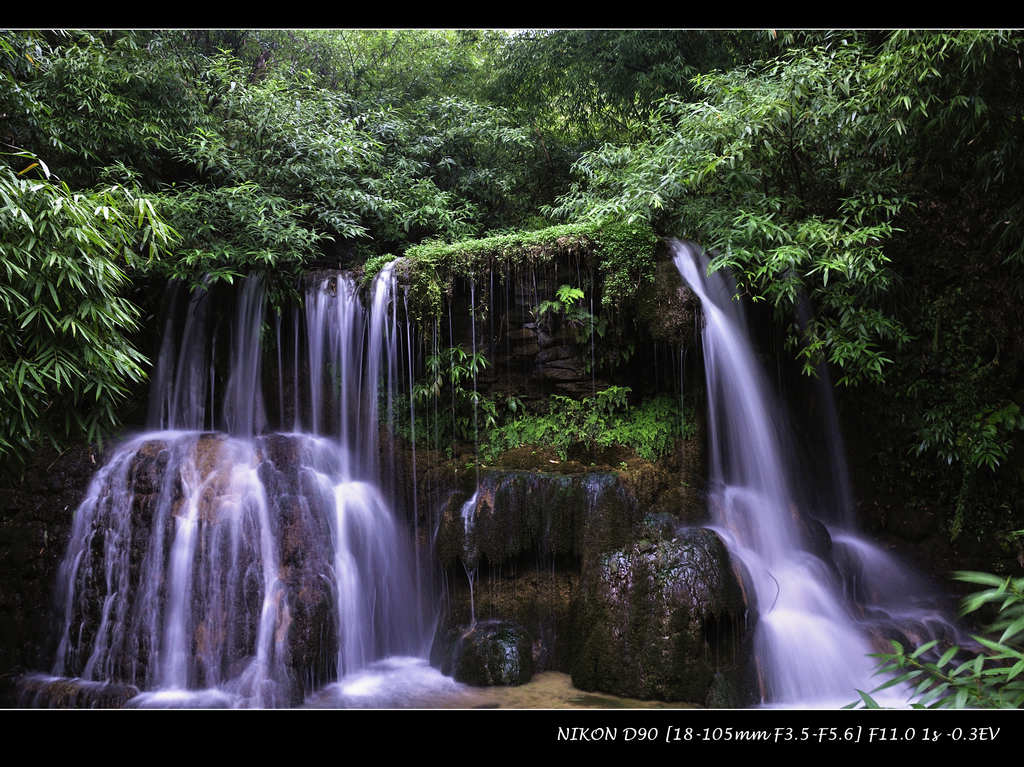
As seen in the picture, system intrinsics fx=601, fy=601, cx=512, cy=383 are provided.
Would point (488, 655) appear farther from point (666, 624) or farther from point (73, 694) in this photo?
point (73, 694)

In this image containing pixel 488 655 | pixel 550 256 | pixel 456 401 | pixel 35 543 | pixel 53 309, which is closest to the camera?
pixel 53 309

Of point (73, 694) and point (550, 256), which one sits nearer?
point (73, 694)

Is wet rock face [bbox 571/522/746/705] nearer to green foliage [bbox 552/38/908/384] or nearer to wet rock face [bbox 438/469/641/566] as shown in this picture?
wet rock face [bbox 438/469/641/566]

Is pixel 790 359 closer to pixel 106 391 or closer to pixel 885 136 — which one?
pixel 885 136

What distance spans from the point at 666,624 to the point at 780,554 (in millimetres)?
1541

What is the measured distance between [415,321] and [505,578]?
278 cm

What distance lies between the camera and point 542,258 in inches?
244

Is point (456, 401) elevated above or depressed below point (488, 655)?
above

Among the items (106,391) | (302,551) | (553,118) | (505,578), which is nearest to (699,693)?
(505,578)

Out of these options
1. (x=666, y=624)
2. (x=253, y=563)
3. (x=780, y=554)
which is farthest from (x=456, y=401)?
(x=780, y=554)

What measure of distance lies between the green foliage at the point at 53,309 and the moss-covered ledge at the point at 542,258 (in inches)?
104

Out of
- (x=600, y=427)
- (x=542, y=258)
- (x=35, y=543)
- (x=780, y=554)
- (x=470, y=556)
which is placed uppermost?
(x=542, y=258)

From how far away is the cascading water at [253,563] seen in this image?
5.02 m

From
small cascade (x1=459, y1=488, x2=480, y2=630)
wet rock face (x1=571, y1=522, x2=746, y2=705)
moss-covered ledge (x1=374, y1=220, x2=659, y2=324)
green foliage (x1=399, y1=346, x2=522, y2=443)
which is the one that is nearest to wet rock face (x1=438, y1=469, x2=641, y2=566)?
small cascade (x1=459, y1=488, x2=480, y2=630)
